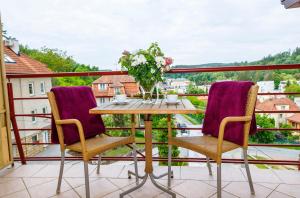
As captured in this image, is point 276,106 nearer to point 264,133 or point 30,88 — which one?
point 264,133

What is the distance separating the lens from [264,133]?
2748 millimetres

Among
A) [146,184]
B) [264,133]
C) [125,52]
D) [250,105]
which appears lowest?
[146,184]

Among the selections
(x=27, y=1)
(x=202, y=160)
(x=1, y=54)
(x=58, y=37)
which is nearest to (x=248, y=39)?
(x=202, y=160)

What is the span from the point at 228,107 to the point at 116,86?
1162mm

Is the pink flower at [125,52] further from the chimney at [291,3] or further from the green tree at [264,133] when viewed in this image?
the chimney at [291,3]

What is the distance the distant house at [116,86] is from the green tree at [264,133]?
134 centimetres

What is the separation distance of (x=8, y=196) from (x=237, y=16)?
6.75 m

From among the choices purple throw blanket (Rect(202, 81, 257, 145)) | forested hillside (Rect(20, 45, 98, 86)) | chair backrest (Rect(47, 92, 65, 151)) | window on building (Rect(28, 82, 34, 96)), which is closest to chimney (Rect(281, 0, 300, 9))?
purple throw blanket (Rect(202, 81, 257, 145))

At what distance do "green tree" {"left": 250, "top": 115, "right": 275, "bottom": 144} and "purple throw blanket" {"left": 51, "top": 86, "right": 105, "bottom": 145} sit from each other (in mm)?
1643

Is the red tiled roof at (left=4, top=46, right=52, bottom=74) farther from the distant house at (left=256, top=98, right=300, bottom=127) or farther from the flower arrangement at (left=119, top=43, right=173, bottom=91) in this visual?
the distant house at (left=256, top=98, right=300, bottom=127)

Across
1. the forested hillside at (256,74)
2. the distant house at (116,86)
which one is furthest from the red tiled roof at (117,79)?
the forested hillside at (256,74)

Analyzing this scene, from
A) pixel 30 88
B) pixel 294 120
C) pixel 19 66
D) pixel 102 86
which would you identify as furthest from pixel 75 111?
pixel 19 66

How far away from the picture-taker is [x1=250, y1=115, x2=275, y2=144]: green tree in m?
2.48

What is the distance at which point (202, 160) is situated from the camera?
8.08ft
